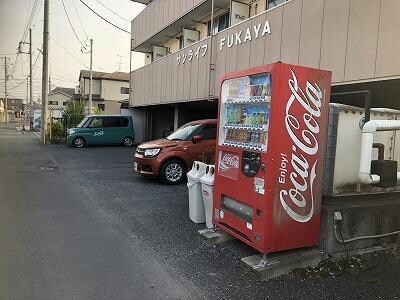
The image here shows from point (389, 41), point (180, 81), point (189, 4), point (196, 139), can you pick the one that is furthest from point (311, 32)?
point (189, 4)

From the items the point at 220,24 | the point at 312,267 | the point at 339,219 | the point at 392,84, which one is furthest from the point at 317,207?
the point at 220,24

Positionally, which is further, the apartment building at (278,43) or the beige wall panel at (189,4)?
the beige wall panel at (189,4)

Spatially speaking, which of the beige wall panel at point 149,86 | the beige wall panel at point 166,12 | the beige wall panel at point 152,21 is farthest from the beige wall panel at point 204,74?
the beige wall panel at point 152,21

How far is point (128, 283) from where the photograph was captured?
3744 mm

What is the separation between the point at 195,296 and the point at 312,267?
57.6 inches

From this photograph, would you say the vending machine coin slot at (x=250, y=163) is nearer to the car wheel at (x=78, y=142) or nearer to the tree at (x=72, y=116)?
the car wheel at (x=78, y=142)

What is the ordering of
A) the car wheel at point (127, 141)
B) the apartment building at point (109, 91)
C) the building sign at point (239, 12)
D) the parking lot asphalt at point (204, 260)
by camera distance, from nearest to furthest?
the parking lot asphalt at point (204, 260) → the building sign at point (239, 12) → the car wheel at point (127, 141) → the apartment building at point (109, 91)

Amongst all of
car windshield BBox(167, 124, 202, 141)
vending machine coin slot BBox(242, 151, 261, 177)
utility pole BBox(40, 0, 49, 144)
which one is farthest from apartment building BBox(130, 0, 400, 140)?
utility pole BBox(40, 0, 49, 144)

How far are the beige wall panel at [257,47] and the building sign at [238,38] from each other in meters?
0.05

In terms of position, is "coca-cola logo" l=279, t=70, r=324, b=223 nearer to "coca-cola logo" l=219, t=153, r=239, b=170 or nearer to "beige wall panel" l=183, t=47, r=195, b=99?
"coca-cola logo" l=219, t=153, r=239, b=170

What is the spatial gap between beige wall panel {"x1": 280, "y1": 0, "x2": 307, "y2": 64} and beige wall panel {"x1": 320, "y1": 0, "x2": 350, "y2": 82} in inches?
27.5

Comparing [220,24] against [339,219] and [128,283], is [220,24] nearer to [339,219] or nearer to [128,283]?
[339,219]

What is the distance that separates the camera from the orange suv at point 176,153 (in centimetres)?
886

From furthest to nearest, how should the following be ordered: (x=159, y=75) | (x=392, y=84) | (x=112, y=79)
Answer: (x=112, y=79), (x=159, y=75), (x=392, y=84)
